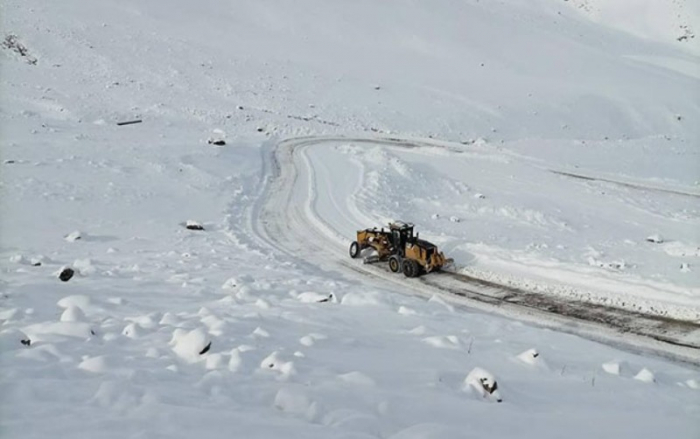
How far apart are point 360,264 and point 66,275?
30.7 feet

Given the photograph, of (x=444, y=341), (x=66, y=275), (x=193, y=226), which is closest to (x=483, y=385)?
(x=444, y=341)

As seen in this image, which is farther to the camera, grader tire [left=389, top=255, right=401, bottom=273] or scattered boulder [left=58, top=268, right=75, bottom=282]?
grader tire [left=389, top=255, right=401, bottom=273]

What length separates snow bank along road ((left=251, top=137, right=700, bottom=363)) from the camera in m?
14.6

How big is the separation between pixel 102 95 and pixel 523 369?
145ft

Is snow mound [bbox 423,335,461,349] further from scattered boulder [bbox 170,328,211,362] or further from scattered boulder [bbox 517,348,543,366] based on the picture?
scattered boulder [bbox 170,328,211,362]

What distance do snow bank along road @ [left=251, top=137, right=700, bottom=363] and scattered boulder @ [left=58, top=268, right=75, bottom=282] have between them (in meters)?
8.21

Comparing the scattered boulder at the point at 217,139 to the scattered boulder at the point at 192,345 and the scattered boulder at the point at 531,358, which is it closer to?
the scattered boulder at the point at 192,345

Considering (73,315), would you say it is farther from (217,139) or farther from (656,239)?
(217,139)

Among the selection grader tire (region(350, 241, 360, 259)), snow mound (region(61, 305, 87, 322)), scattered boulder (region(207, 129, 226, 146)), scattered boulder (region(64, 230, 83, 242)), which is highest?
scattered boulder (region(207, 129, 226, 146))

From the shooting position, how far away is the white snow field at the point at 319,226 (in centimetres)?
794

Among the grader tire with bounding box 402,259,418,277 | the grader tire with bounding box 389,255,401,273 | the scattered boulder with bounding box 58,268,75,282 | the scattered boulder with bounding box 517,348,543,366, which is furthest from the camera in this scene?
the grader tire with bounding box 389,255,401,273

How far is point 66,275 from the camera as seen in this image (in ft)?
46.0

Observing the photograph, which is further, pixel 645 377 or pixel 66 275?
pixel 66 275

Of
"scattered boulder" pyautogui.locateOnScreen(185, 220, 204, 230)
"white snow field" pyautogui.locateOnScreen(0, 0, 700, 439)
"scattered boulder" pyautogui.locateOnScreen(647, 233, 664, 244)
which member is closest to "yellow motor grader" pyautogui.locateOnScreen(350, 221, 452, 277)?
"white snow field" pyautogui.locateOnScreen(0, 0, 700, 439)
